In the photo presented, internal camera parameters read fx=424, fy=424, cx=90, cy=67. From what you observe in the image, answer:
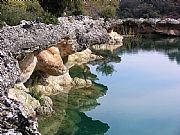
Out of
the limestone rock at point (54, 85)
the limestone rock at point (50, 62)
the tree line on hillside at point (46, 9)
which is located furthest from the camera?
the tree line on hillside at point (46, 9)

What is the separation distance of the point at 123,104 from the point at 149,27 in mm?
28429

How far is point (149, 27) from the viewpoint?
147ft

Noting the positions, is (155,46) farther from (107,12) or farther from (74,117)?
(74,117)

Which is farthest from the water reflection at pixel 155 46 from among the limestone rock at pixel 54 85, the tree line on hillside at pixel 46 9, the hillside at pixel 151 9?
the limestone rock at pixel 54 85

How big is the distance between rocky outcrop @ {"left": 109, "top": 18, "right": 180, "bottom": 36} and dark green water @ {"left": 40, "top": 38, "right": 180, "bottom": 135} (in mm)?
15748

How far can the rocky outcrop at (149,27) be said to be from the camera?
143 ft

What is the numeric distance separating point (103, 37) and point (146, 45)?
19078 millimetres

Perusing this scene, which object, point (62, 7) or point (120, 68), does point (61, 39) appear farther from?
point (62, 7)

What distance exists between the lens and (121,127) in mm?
14305

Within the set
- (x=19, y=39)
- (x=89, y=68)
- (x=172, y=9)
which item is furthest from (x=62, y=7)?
(x=172, y=9)

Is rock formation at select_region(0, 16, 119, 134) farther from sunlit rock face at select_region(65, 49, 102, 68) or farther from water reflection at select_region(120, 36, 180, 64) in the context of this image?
water reflection at select_region(120, 36, 180, 64)

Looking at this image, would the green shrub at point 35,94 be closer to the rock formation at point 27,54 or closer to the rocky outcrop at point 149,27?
the rock formation at point 27,54

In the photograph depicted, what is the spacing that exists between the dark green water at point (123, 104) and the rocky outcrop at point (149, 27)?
1575cm

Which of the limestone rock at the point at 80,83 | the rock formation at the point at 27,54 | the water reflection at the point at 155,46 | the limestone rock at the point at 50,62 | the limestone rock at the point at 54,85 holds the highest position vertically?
the rock formation at the point at 27,54
